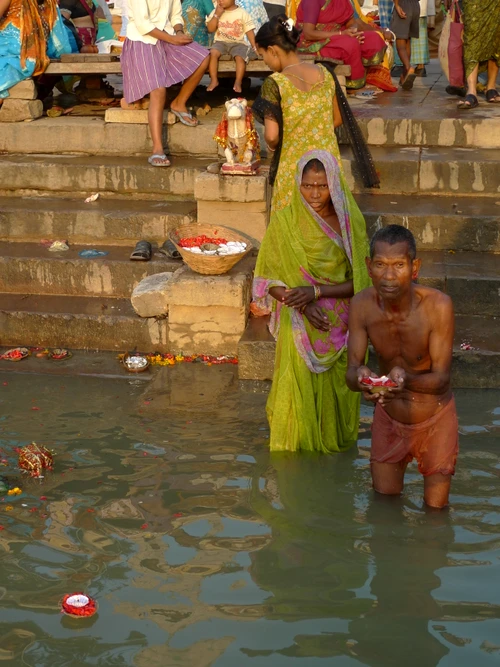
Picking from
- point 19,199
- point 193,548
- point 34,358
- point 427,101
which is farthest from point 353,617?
point 427,101

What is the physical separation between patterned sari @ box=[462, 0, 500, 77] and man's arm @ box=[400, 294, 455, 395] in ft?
18.4

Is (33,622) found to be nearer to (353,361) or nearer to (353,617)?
(353,617)

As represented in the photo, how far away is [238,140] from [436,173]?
187cm

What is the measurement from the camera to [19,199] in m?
8.45

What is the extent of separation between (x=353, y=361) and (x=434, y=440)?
504mm

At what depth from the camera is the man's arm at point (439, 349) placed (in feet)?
13.7

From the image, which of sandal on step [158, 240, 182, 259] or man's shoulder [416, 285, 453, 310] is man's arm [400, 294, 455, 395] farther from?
sandal on step [158, 240, 182, 259]

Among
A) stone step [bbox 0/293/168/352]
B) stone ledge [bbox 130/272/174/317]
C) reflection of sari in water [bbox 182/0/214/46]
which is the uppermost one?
reflection of sari in water [bbox 182/0/214/46]

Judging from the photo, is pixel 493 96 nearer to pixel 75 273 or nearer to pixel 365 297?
pixel 75 273

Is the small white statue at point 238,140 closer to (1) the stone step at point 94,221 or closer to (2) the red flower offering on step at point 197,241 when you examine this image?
(2) the red flower offering on step at point 197,241

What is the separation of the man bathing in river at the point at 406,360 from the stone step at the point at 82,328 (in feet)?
9.19

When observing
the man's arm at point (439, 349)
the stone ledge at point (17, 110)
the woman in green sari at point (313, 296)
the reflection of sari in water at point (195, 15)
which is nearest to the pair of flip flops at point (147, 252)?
the woman in green sari at point (313, 296)

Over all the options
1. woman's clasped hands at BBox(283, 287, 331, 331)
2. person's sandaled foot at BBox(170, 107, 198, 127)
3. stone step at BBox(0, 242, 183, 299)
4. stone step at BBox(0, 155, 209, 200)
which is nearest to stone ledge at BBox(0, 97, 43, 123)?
stone step at BBox(0, 155, 209, 200)

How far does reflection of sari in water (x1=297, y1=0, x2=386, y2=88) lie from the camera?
9.55m
